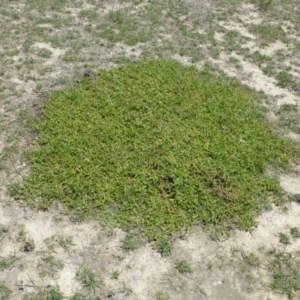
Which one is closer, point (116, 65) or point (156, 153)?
point (156, 153)

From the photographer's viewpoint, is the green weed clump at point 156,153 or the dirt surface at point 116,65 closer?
the dirt surface at point 116,65

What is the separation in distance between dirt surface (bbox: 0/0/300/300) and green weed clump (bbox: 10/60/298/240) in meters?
0.24

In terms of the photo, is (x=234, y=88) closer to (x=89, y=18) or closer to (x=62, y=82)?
(x=62, y=82)

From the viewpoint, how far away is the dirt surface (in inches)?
169

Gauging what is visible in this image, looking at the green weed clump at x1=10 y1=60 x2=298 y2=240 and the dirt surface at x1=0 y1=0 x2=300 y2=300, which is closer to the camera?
the dirt surface at x1=0 y1=0 x2=300 y2=300

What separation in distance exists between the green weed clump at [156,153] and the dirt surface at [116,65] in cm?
24

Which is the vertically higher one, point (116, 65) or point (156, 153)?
point (116, 65)

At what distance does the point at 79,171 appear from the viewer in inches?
210

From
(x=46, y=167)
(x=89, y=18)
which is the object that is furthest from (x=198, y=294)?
(x=89, y=18)

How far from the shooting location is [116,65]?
7535 mm

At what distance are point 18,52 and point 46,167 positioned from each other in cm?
325

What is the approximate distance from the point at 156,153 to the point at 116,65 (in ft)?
8.38

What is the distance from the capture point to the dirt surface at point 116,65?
4.29m

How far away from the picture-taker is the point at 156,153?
18.5 feet
